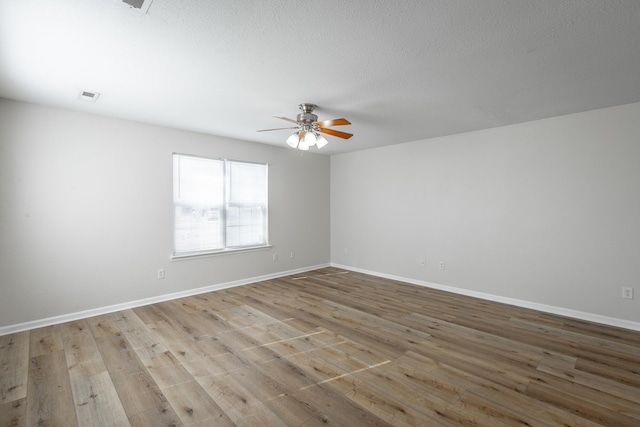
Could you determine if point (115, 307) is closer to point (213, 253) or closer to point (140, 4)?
point (213, 253)

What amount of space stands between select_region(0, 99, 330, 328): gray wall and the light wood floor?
15.7 inches

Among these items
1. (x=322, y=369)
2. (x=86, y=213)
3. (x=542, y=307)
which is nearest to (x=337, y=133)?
(x=322, y=369)

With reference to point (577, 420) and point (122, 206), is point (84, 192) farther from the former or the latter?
point (577, 420)

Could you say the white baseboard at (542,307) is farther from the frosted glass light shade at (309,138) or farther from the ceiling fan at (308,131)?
the frosted glass light shade at (309,138)

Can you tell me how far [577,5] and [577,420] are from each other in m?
2.48

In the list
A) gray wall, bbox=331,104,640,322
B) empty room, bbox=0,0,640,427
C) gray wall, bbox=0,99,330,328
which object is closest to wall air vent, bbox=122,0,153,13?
empty room, bbox=0,0,640,427

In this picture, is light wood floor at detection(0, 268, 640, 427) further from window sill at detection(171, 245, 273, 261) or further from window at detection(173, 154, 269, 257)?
window at detection(173, 154, 269, 257)

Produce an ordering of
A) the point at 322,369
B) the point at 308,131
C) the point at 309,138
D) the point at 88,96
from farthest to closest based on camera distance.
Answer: the point at 308,131
the point at 309,138
the point at 88,96
the point at 322,369

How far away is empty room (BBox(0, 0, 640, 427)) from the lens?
6.30 ft

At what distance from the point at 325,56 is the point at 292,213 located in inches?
150

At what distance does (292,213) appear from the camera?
583 centimetres

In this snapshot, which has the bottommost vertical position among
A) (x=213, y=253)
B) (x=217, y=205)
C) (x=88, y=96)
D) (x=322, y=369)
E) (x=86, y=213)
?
(x=322, y=369)

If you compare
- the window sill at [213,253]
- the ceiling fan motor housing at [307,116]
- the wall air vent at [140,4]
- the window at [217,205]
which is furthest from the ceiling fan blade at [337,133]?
the window sill at [213,253]

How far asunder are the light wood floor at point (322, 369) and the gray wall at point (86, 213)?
1.31ft
